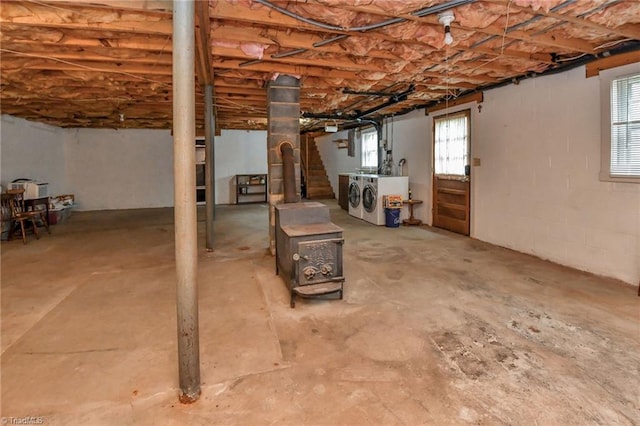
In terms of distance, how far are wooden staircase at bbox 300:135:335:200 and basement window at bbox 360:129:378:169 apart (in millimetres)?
2234

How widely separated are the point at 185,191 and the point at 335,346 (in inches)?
55.8

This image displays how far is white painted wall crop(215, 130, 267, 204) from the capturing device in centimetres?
1052

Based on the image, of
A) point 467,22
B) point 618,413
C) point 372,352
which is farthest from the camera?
point 467,22

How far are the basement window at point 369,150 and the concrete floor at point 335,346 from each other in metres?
5.04

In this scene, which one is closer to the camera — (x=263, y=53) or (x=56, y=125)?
(x=263, y=53)

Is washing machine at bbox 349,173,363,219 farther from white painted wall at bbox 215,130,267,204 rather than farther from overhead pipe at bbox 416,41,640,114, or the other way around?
white painted wall at bbox 215,130,267,204

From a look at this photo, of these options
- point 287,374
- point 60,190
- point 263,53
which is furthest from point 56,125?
point 287,374

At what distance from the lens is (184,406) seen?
5.74 ft

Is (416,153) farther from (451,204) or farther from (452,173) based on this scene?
→ (451,204)

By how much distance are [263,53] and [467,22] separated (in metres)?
1.84

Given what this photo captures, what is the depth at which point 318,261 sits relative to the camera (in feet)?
10.0

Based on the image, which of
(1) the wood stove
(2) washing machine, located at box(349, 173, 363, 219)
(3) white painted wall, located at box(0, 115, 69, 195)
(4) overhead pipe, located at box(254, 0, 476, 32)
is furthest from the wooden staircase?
(4) overhead pipe, located at box(254, 0, 476, 32)

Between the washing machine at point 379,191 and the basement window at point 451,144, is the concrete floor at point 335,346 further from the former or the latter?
the washing machine at point 379,191

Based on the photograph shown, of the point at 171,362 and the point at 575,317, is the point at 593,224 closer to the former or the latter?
the point at 575,317
